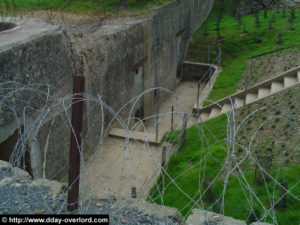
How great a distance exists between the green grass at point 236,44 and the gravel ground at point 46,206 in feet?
26.9

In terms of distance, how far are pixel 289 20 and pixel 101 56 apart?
11.5 metres

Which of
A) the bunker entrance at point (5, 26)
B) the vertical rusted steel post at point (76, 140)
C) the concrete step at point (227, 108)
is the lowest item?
the concrete step at point (227, 108)

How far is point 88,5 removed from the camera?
12383mm

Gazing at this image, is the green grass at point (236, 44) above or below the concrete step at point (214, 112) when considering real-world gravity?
above

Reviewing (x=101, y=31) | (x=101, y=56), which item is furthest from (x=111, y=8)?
(x=101, y=56)

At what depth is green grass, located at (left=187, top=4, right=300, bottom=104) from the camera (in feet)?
41.0

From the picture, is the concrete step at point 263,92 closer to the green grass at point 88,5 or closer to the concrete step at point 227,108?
the concrete step at point 227,108

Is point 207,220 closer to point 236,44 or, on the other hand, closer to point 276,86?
point 276,86

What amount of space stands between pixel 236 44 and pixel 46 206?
44.3 feet

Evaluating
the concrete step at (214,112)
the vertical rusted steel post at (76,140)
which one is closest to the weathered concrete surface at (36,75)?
the vertical rusted steel post at (76,140)

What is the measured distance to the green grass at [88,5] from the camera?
11.7 meters

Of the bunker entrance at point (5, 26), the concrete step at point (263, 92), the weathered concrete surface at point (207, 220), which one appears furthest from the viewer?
the concrete step at point (263, 92)

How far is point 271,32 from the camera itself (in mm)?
15312

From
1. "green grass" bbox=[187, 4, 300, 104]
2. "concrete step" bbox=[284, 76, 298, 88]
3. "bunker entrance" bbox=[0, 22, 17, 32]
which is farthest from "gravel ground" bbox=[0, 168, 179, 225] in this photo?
"green grass" bbox=[187, 4, 300, 104]
